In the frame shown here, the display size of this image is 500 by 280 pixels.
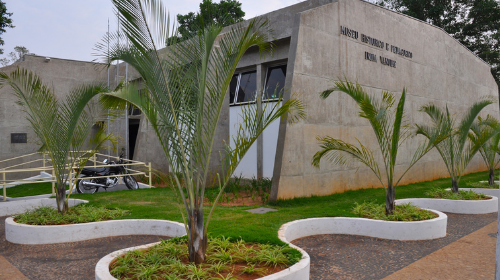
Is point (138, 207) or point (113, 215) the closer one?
point (113, 215)

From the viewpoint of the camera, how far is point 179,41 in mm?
4004

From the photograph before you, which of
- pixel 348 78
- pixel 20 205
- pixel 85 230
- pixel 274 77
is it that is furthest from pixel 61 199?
pixel 348 78

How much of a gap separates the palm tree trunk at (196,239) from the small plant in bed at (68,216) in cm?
301

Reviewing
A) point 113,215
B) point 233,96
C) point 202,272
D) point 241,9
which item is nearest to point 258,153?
point 233,96

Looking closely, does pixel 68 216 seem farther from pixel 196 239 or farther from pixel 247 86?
pixel 247 86

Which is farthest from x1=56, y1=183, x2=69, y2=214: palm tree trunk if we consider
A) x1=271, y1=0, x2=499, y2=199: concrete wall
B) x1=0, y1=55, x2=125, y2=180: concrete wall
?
x1=0, y1=55, x2=125, y2=180: concrete wall

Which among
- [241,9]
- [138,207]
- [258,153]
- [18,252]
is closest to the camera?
[18,252]

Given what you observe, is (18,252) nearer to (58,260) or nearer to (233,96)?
(58,260)

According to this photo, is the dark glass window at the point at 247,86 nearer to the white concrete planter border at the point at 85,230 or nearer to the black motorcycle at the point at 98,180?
the black motorcycle at the point at 98,180

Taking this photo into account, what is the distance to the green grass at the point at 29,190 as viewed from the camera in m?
10.8

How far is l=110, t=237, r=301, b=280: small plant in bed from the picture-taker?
136 inches

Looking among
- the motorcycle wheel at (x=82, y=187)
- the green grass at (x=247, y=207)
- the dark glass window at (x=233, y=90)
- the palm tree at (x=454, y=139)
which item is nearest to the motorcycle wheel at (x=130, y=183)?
the green grass at (x=247, y=207)

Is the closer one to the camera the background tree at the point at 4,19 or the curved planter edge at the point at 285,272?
the curved planter edge at the point at 285,272

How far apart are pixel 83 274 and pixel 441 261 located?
4417 millimetres
